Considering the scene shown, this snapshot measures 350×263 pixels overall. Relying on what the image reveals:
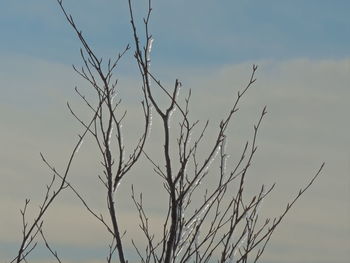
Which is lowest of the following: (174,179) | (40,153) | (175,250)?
(175,250)

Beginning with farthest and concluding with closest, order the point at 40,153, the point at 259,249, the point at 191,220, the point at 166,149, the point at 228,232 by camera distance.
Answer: the point at 40,153
the point at 259,249
the point at 228,232
the point at 191,220
the point at 166,149

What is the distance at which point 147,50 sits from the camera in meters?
4.52

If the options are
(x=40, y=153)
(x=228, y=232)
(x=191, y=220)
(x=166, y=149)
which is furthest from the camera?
(x=40, y=153)

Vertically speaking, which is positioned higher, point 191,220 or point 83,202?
point 83,202

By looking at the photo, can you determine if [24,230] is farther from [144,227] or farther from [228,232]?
[228,232]

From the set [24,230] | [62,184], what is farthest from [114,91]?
[24,230]

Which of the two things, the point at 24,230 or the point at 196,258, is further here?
the point at 24,230

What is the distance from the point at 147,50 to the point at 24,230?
70.8 inches

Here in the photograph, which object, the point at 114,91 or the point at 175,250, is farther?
the point at 114,91

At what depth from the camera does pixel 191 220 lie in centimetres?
445

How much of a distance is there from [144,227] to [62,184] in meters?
0.68

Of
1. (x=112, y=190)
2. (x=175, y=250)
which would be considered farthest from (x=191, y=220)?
(x=112, y=190)

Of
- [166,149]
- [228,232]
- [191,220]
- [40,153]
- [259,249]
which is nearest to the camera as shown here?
[166,149]

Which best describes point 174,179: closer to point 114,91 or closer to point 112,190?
point 112,190
